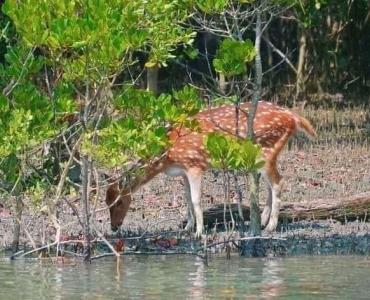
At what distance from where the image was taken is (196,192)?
1402 cm

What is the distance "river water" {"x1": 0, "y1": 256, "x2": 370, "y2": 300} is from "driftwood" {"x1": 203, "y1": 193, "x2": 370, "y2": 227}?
59.0 inches

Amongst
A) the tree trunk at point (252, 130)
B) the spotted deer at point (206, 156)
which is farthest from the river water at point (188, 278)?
the spotted deer at point (206, 156)

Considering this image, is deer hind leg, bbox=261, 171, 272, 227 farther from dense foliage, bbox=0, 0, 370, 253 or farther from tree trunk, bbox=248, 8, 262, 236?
dense foliage, bbox=0, 0, 370, 253

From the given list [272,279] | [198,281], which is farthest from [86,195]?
[272,279]

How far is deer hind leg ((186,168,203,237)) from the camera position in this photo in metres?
13.7

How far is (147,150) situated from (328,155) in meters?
6.96

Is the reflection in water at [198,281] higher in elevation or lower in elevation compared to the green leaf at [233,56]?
lower

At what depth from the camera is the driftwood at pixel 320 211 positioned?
13.8 metres

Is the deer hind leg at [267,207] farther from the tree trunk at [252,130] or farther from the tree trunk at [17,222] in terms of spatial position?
the tree trunk at [17,222]

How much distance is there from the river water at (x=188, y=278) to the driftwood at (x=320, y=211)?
1.50m

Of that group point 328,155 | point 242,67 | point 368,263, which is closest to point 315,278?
point 368,263

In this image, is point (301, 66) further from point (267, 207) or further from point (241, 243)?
point (241, 243)

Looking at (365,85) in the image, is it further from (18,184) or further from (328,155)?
(18,184)

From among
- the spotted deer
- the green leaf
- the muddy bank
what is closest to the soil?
the muddy bank
